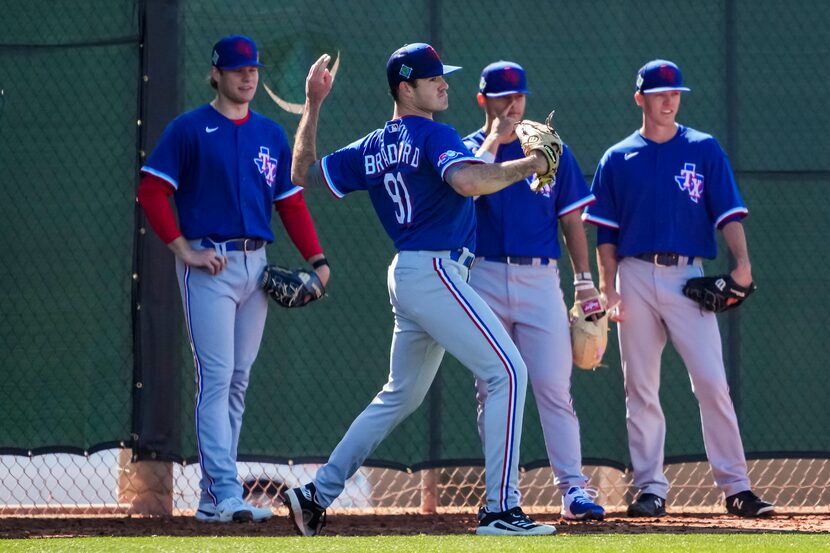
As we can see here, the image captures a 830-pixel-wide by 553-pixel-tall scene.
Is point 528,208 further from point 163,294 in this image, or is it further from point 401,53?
point 163,294

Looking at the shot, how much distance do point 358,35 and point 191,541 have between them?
294cm

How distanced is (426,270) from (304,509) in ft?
3.37

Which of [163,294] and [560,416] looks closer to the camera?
[560,416]

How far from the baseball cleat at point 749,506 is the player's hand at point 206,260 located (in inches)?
102

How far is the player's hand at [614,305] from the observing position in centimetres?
604

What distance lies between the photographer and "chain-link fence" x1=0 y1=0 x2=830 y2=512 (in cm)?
625

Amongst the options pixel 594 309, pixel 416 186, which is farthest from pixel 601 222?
pixel 416 186

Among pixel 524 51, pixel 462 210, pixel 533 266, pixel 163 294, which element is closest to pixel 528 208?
pixel 533 266

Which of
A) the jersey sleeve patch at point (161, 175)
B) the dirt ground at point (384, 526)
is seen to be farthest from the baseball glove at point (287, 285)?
the dirt ground at point (384, 526)

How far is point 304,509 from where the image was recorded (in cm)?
490

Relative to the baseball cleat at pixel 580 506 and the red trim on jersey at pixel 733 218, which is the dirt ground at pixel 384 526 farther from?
the red trim on jersey at pixel 733 218

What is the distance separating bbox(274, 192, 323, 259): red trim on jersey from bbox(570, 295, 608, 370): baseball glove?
1.22 metres

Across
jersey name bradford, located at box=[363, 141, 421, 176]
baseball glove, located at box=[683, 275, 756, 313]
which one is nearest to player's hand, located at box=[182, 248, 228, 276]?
jersey name bradford, located at box=[363, 141, 421, 176]

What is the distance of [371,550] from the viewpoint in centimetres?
418
